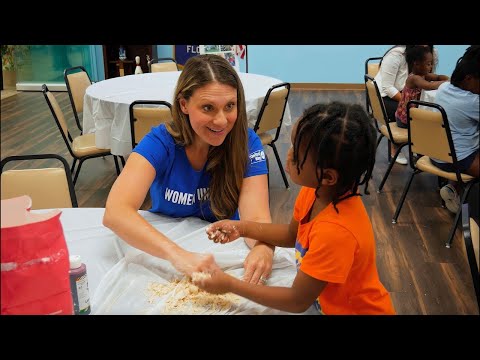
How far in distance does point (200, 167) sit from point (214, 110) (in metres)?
0.25

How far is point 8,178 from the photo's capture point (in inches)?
37.5

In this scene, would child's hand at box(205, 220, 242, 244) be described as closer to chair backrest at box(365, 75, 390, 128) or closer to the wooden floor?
the wooden floor

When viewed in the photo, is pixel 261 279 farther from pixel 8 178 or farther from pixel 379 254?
pixel 379 254

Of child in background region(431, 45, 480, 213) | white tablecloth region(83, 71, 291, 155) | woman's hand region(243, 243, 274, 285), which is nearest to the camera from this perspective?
child in background region(431, 45, 480, 213)

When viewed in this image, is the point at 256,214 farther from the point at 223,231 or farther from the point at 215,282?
the point at 215,282

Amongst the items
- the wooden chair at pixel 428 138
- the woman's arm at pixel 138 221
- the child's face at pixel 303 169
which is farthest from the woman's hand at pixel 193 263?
the wooden chair at pixel 428 138

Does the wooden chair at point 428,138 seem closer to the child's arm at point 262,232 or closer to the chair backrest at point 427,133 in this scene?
the chair backrest at point 427,133

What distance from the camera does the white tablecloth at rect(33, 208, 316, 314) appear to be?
948 millimetres

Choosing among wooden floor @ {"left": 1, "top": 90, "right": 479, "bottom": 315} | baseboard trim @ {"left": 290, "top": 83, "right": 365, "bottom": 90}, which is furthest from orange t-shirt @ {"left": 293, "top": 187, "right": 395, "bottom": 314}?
baseboard trim @ {"left": 290, "top": 83, "right": 365, "bottom": 90}

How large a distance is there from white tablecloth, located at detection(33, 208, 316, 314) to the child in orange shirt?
4cm

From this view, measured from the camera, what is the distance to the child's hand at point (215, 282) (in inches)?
35.0
